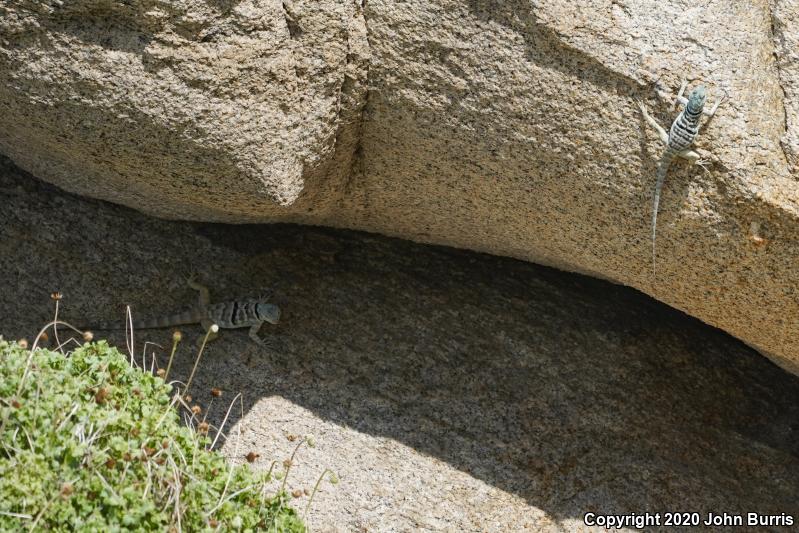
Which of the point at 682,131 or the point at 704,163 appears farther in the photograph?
the point at 704,163

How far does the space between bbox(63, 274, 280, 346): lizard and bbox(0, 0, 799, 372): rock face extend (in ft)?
3.24

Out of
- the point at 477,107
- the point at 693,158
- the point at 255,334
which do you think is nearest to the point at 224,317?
the point at 255,334

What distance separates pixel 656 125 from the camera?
3.53 m

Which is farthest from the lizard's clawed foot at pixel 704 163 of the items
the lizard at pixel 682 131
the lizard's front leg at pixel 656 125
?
the lizard's front leg at pixel 656 125

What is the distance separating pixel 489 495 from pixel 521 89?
6.38 ft

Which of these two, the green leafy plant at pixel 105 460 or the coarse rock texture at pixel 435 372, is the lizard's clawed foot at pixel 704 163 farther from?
the green leafy plant at pixel 105 460

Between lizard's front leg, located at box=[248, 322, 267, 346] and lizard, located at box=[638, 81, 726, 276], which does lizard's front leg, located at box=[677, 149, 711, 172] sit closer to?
lizard, located at box=[638, 81, 726, 276]

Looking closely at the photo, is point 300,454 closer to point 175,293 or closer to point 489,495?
point 489,495

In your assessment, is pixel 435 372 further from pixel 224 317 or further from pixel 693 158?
pixel 693 158

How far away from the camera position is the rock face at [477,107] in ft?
11.2

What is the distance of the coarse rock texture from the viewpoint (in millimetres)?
4359

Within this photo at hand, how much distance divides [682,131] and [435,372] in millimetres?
1949

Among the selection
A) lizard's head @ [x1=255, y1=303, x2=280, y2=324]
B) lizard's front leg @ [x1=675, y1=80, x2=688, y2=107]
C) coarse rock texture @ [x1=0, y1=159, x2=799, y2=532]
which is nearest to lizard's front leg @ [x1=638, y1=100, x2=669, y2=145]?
lizard's front leg @ [x1=675, y1=80, x2=688, y2=107]

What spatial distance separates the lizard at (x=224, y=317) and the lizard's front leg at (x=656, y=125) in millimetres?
2230
